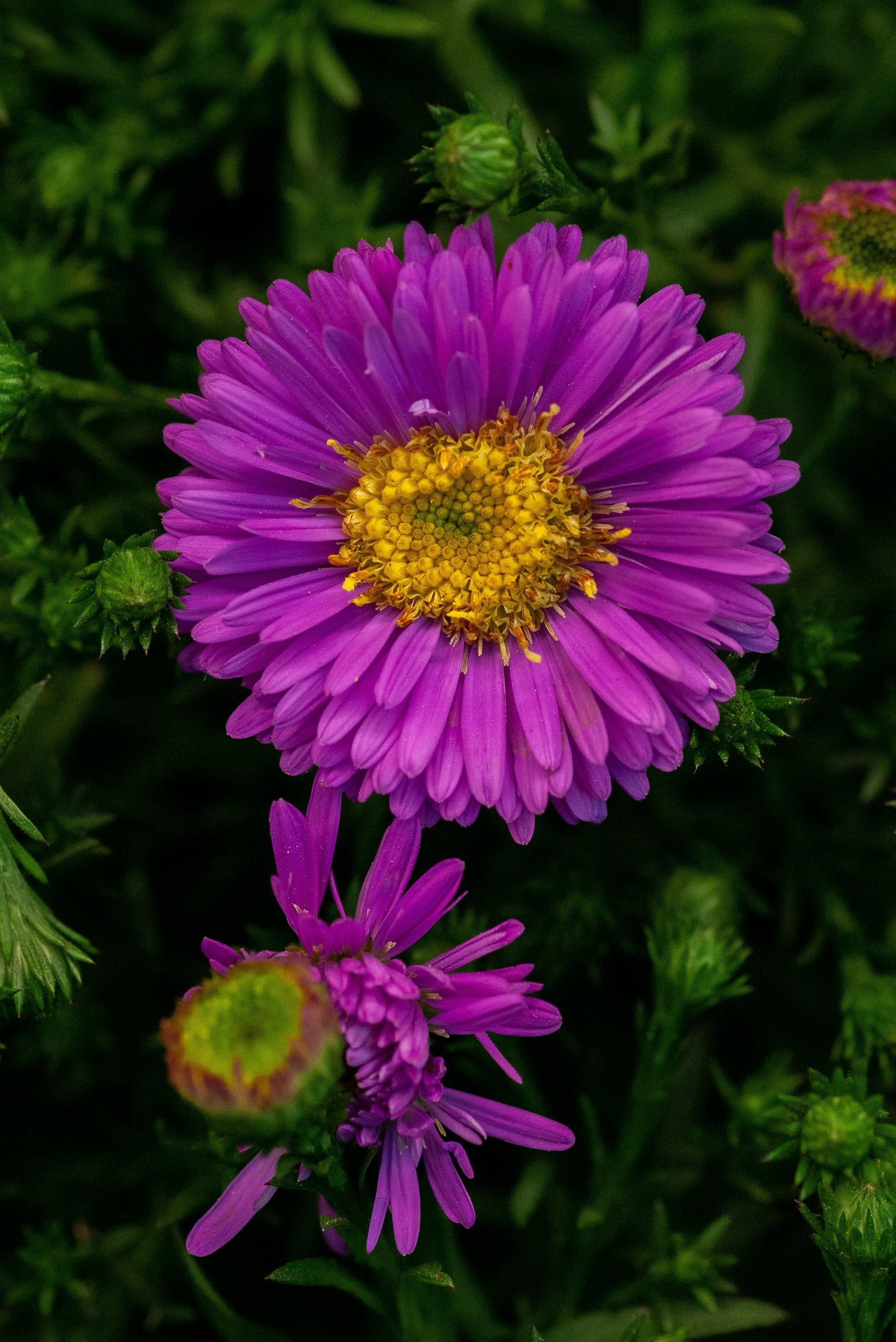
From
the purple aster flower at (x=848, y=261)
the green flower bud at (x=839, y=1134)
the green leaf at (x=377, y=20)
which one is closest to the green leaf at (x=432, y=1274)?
the green flower bud at (x=839, y=1134)

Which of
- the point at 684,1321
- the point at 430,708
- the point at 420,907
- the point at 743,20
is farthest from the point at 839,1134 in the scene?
the point at 743,20

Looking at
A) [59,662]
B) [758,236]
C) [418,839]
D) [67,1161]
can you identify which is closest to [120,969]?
[67,1161]

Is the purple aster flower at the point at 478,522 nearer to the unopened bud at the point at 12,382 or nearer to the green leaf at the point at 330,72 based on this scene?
the unopened bud at the point at 12,382

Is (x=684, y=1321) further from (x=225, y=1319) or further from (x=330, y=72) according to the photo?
(x=330, y=72)

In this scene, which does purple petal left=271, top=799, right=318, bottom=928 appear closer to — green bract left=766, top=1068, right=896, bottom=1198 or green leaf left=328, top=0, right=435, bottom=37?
green bract left=766, top=1068, right=896, bottom=1198

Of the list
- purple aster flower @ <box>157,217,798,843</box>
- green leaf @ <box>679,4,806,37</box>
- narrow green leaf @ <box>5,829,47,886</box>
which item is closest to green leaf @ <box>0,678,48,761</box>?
narrow green leaf @ <box>5,829,47,886</box>

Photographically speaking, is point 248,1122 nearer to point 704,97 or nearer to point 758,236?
point 758,236
